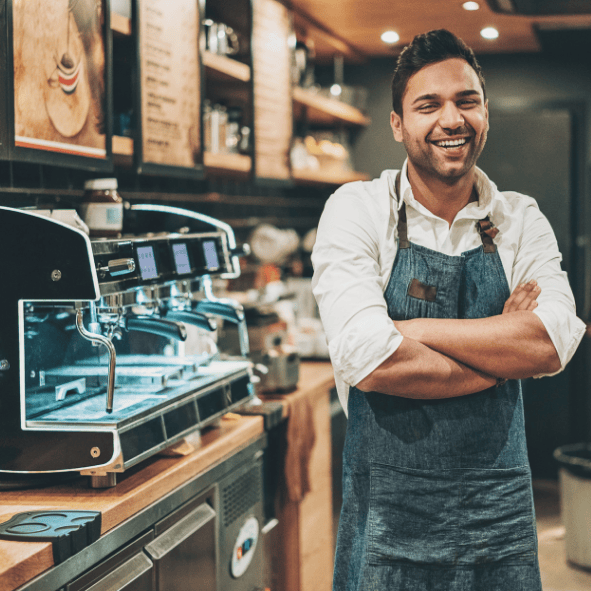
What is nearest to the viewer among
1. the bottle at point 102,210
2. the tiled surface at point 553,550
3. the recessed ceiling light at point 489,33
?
the bottle at point 102,210

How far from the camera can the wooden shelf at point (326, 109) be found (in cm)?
405

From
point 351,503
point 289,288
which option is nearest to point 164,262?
point 351,503

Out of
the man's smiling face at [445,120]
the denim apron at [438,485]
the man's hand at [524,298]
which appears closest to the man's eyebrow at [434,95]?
the man's smiling face at [445,120]

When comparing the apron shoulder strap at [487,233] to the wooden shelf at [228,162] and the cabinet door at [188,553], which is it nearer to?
the cabinet door at [188,553]

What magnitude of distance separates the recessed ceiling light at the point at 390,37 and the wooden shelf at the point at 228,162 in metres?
1.52

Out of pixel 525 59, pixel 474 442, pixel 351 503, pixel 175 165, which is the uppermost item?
pixel 525 59

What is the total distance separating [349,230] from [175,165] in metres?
1.10

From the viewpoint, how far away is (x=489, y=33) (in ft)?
14.4

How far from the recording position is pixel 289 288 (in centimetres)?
450

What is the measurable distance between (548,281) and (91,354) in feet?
3.45

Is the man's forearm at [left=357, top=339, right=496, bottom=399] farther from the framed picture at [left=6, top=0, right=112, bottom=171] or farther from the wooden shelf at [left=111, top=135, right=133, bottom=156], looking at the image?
the wooden shelf at [left=111, top=135, right=133, bottom=156]

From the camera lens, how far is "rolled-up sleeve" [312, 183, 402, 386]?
1.54 m

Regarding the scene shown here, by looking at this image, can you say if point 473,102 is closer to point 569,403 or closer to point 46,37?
point 46,37

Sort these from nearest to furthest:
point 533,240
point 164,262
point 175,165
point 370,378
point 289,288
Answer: point 370,378 < point 533,240 < point 164,262 < point 175,165 < point 289,288
